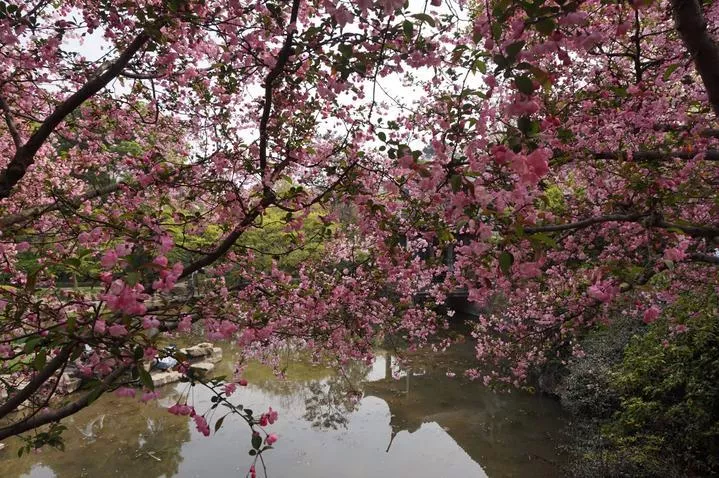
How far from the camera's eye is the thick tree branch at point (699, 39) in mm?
1820

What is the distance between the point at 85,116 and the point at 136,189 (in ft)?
7.54

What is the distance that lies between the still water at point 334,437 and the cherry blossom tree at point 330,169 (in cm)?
346

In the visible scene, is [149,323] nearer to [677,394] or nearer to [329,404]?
[677,394]

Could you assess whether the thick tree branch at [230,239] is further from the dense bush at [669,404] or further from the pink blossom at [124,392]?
the dense bush at [669,404]

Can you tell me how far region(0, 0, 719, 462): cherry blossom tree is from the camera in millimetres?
1797

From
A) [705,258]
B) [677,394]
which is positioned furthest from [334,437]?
[705,258]

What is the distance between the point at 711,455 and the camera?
533 cm

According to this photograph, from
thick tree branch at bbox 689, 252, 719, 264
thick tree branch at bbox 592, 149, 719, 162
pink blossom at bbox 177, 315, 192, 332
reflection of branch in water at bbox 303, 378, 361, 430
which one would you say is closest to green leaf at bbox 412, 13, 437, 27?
pink blossom at bbox 177, 315, 192, 332

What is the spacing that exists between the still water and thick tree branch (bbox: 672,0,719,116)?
19.6 ft

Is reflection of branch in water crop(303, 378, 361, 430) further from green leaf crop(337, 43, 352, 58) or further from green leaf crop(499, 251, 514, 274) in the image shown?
green leaf crop(499, 251, 514, 274)

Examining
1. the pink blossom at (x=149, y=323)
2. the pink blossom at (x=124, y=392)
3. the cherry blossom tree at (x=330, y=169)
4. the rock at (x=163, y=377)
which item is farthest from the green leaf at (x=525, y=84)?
the rock at (x=163, y=377)

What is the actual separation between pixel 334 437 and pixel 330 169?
7470mm

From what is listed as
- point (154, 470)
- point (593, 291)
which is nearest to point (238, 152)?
point (593, 291)

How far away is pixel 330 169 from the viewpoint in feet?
10.1
